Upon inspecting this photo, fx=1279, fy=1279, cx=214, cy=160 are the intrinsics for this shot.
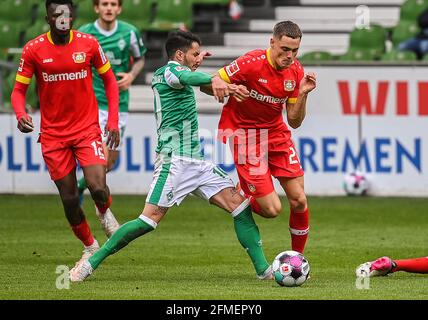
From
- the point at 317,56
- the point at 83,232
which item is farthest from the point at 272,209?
the point at 317,56

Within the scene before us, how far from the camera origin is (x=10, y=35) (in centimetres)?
2348

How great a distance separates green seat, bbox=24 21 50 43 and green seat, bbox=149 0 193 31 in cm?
200

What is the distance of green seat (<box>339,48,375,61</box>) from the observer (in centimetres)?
2089

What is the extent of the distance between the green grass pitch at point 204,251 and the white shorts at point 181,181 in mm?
711

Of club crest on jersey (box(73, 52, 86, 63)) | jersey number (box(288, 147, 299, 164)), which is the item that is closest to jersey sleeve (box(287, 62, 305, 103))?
jersey number (box(288, 147, 299, 164))

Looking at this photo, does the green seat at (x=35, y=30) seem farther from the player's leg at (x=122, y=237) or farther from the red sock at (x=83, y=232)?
the player's leg at (x=122, y=237)

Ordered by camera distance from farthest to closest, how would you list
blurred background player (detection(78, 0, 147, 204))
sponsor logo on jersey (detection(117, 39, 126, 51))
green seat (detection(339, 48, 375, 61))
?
green seat (detection(339, 48, 375, 61))
sponsor logo on jersey (detection(117, 39, 126, 51))
blurred background player (detection(78, 0, 147, 204))

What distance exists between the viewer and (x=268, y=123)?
11.2m

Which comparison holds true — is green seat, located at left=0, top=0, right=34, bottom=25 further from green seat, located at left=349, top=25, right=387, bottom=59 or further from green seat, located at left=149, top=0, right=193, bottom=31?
green seat, located at left=349, top=25, right=387, bottom=59

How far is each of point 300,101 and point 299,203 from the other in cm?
95

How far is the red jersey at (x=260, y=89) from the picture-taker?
10945mm
